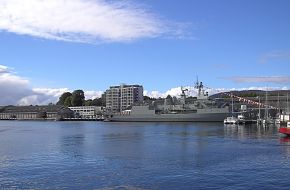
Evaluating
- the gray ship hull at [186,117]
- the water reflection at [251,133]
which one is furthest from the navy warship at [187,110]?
the water reflection at [251,133]

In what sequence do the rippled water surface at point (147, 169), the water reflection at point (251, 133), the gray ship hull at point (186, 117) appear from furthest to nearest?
the gray ship hull at point (186, 117), the water reflection at point (251, 133), the rippled water surface at point (147, 169)

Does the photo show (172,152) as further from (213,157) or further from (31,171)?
(31,171)

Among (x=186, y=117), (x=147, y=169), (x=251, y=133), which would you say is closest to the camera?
(x=147, y=169)

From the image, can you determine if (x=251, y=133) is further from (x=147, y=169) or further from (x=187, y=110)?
(x=187, y=110)

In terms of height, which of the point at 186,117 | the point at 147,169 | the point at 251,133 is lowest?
the point at 147,169

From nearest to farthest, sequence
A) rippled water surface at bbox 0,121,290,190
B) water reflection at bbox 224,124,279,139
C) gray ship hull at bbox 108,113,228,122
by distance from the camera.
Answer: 1. rippled water surface at bbox 0,121,290,190
2. water reflection at bbox 224,124,279,139
3. gray ship hull at bbox 108,113,228,122

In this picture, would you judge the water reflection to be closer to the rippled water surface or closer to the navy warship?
the rippled water surface

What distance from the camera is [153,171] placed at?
3516cm

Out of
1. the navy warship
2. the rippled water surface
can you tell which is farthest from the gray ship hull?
the rippled water surface

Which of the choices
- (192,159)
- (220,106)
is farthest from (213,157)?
(220,106)

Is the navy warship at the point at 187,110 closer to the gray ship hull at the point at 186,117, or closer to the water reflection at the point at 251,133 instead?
the gray ship hull at the point at 186,117

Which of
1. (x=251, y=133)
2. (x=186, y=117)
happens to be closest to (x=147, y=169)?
(x=251, y=133)

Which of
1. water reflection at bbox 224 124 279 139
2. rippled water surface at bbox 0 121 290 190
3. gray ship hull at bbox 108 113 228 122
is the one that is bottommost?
rippled water surface at bbox 0 121 290 190

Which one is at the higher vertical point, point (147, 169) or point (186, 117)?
point (186, 117)
